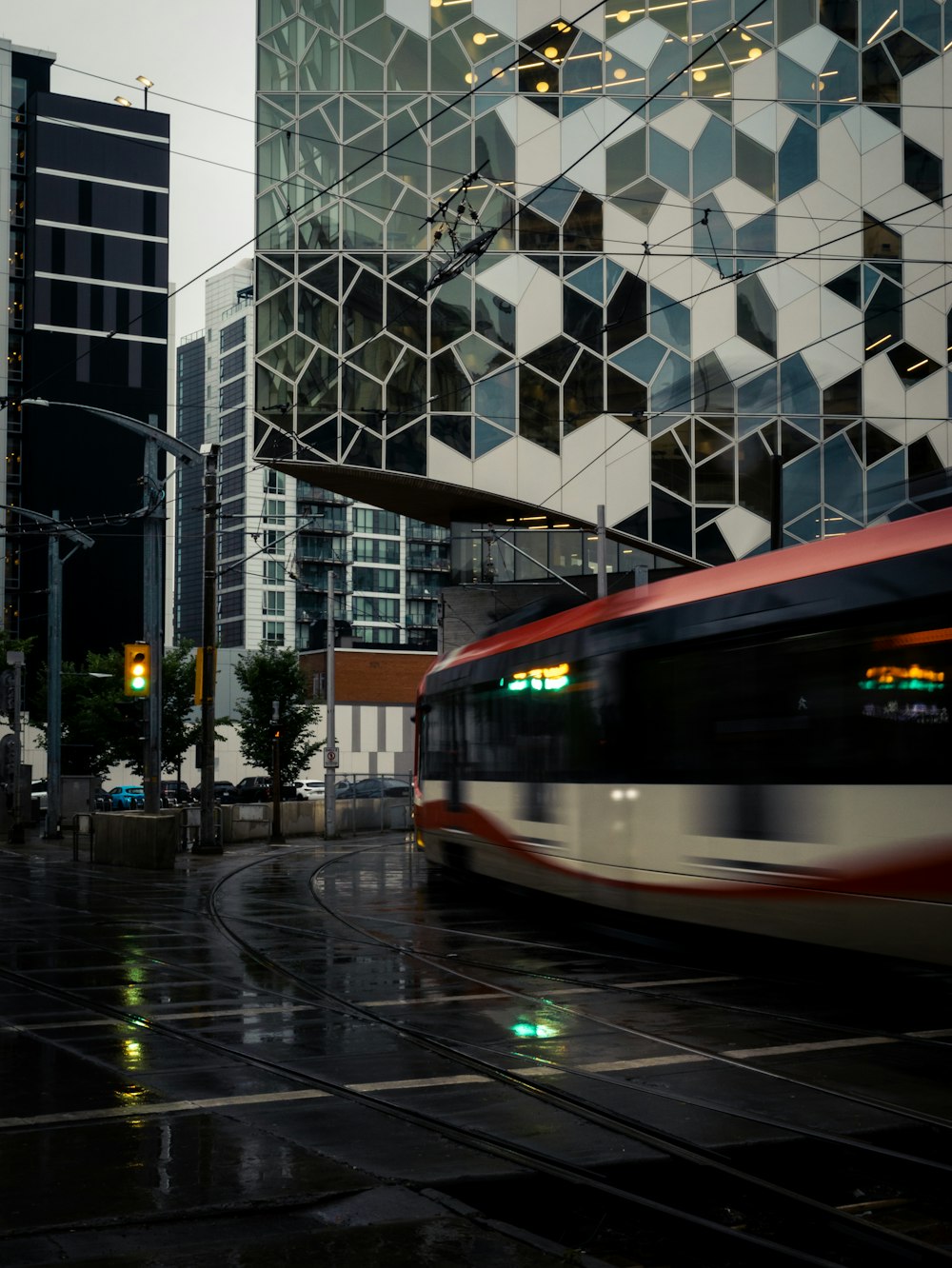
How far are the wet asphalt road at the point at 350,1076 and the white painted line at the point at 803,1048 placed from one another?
4 cm

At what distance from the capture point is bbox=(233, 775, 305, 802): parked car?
7069 centimetres

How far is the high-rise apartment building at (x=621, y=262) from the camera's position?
143ft

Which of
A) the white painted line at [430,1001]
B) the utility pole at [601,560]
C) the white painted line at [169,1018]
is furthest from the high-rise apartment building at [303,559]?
the white painted line at [169,1018]

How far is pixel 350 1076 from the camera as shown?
8883 millimetres

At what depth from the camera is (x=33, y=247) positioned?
343 feet

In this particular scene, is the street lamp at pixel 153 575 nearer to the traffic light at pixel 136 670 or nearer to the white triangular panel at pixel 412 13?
the traffic light at pixel 136 670

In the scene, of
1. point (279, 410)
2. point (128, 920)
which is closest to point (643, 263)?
point (279, 410)

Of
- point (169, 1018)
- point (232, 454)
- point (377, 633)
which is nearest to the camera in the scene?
point (169, 1018)

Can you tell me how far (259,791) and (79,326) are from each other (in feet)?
146

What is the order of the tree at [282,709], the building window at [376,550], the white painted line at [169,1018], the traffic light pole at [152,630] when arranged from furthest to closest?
1. the building window at [376,550]
2. the tree at [282,709]
3. the traffic light pole at [152,630]
4. the white painted line at [169,1018]

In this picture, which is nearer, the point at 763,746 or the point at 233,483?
the point at 763,746

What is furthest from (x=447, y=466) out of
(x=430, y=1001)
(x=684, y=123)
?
(x=430, y=1001)

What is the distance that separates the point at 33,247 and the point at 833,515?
253 ft

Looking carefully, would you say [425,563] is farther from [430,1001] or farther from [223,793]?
[430,1001]
